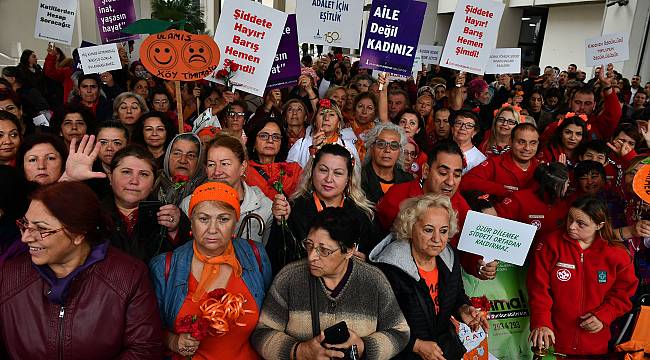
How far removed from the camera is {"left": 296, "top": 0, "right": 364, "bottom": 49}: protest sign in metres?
6.19

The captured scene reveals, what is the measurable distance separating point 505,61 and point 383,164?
5.29m

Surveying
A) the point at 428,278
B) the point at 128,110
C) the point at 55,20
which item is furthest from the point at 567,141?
the point at 55,20

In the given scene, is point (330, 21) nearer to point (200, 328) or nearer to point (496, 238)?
point (496, 238)

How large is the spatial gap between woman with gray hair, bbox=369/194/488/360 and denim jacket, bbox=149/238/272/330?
0.73 m

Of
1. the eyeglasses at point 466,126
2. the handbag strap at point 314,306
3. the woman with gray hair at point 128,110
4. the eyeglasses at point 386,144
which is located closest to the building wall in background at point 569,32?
the eyeglasses at point 466,126

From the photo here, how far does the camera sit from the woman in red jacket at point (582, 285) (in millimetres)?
3059

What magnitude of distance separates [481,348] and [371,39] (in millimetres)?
4035

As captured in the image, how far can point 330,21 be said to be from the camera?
6270 mm

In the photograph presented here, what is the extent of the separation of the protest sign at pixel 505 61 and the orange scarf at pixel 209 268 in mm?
7081

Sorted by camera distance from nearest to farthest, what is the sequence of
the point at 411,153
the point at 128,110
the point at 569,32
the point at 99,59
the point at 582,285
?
the point at 582,285 → the point at 411,153 → the point at 128,110 → the point at 99,59 → the point at 569,32

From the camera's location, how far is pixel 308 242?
238 cm

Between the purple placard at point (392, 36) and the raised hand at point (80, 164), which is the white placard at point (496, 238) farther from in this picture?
the purple placard at point (392, 36)

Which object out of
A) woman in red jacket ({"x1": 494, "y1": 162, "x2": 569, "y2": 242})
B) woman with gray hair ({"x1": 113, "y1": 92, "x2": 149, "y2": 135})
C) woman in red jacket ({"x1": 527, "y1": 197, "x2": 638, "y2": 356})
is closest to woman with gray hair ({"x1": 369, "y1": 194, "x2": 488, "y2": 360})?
woman in red jacket ({"x1": 527, "y1": 197, "x2": 638, "y2": 356})

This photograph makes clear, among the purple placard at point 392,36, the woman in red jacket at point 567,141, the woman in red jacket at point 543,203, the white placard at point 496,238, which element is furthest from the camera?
the purple placard at point 392,36
